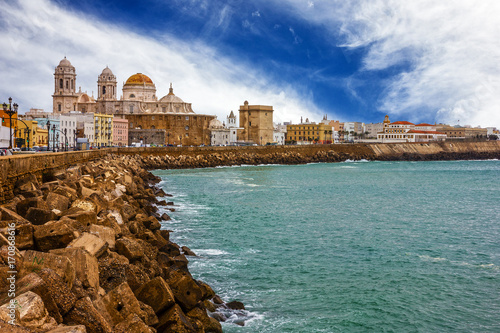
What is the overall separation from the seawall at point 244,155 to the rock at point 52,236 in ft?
12.4

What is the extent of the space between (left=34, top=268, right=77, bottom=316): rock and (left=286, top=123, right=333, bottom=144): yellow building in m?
110

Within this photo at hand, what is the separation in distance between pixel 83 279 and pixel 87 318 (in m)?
0.91

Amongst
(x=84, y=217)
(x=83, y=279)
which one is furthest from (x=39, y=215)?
(x=83, y=279)

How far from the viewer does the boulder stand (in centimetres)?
677

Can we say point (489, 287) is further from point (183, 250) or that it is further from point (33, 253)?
point (33, 253)

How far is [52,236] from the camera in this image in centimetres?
721

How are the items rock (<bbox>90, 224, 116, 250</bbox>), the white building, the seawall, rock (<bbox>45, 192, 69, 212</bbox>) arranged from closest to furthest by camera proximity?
rock (<bbox>90, 224, 116, 250</bbox>)
rock (<bbox>45, 192, 69, 212</bbox>)
the seawall
the white building

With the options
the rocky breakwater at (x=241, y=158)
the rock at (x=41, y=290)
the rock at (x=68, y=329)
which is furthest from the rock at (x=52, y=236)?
the rocky breakwater at (x=241, y=158)

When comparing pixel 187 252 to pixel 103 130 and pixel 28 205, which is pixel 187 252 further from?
pixel 103 130

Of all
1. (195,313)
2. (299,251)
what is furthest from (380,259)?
(195,313)

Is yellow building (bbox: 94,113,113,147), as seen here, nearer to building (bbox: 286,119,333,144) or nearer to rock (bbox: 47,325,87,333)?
building (bbox: 286,119,333,144)

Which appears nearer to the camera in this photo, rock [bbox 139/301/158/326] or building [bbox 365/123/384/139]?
rock [bbox 139/301/158/326]

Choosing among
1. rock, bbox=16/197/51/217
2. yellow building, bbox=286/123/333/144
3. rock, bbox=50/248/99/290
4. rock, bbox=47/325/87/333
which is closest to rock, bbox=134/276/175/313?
rock, bbox=50/248/99/290

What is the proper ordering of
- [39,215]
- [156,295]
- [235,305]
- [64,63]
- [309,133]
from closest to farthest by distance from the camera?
1. [156,295]
2. [39,215]
3. [235,305]
4. [64,63]
5. [309,133]
